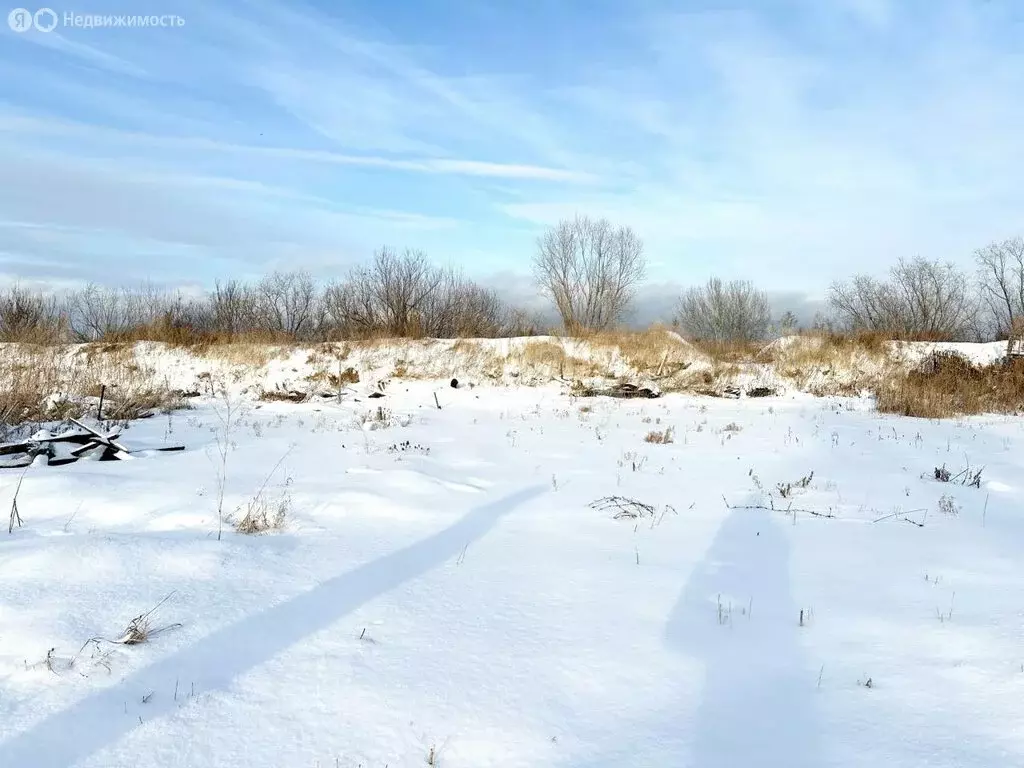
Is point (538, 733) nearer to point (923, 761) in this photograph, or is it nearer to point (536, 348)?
point (923, 761)

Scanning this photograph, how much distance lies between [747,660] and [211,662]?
7.40 feet

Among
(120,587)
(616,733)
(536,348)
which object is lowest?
(616,733)

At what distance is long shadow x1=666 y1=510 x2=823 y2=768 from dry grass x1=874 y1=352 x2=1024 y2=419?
1065 cm

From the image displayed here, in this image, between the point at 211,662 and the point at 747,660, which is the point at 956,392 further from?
the point at 211,662

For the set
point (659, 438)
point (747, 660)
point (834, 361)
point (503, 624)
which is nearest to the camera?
point (747, 660)

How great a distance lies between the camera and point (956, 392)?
1347 cm

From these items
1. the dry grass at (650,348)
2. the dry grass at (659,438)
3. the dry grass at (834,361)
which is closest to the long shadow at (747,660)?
the dry grass at (659,438)

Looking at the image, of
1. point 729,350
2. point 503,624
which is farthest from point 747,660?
point 729,350

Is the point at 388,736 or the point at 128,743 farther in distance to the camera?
the point at 388,736

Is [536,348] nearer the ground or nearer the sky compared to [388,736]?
nearer the sky

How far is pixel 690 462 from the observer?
7.30 meters

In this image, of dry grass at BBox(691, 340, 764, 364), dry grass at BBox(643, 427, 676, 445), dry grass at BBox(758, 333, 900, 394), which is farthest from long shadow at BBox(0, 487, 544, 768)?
dry grass at BBox(691, 340, 764, 364)

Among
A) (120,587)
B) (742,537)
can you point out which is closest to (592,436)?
(742,537)

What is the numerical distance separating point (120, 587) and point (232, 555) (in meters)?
0.61
